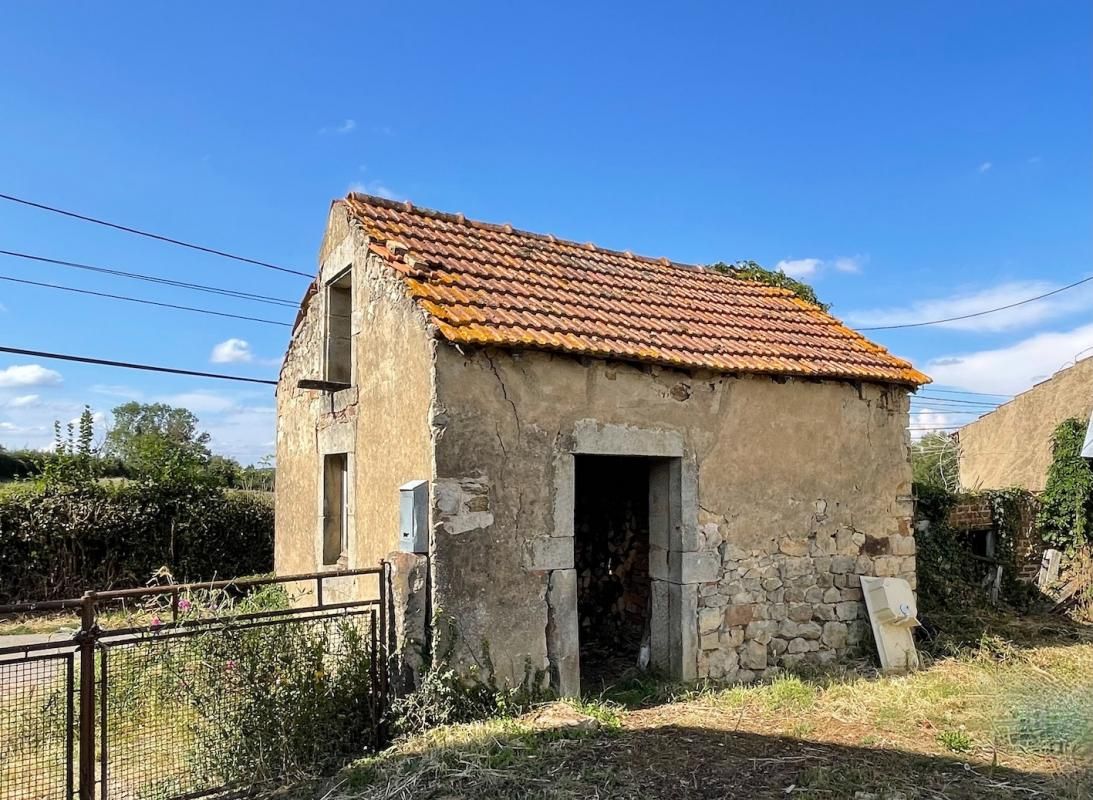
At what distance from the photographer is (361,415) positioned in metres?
7.04

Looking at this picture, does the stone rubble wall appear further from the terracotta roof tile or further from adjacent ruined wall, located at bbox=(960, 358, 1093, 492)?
adjacent ruined wall, located at bbox=(960, 358, 1093, 492)

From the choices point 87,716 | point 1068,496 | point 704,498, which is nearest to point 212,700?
point 87,716

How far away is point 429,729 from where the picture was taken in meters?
5.30

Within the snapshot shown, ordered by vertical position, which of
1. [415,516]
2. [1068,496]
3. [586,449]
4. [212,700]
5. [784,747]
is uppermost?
[586,449]

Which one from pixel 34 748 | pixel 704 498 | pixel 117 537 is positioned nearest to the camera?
pixel 34 748

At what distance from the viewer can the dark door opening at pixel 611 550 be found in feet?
29.1

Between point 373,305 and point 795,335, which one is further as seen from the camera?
point 795,335

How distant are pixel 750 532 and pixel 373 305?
4.04 metres

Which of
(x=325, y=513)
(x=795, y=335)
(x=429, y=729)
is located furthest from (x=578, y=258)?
(x=429, y=729)

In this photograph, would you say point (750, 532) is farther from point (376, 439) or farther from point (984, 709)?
point (376, 439)

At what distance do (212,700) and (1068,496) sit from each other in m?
11.9

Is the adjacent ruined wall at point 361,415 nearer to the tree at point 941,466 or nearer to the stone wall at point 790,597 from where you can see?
the stone wall at point 790,597

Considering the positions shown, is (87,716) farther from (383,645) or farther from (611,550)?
(611,550)

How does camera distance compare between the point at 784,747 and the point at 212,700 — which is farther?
the point at 784,747
